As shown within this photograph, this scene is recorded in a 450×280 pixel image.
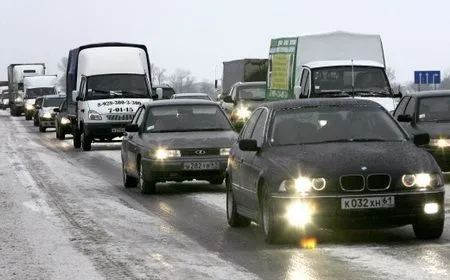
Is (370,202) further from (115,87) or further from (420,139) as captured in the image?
(115,87)

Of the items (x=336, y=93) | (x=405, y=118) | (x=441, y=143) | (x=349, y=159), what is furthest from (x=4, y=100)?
(x=349, y=159)

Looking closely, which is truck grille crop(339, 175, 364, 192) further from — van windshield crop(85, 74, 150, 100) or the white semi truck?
van windshield crop(85, 74, 150, 100)

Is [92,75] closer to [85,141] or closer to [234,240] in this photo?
[85,141]

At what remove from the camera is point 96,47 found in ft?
124

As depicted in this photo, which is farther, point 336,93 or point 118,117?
point 118,117

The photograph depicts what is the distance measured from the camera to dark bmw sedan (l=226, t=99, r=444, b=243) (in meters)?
11.7

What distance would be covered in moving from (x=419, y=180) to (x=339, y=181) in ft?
2.49

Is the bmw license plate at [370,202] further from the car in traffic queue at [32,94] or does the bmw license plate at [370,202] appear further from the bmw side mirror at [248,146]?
the car in traffic queue at [32,94]

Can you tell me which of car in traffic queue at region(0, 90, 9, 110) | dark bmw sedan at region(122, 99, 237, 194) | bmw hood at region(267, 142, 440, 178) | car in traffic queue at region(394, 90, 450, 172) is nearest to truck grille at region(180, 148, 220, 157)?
dark bmw sedan at region(122, 99, 237, 194)

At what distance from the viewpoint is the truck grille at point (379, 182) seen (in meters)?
11.8

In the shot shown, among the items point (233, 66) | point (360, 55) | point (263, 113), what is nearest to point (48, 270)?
point (263, 113)

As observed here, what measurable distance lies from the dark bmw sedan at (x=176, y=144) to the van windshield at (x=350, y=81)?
6.22 meters

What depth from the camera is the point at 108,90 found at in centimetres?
3550

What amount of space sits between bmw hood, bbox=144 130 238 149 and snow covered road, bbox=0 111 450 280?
2.30 ft
